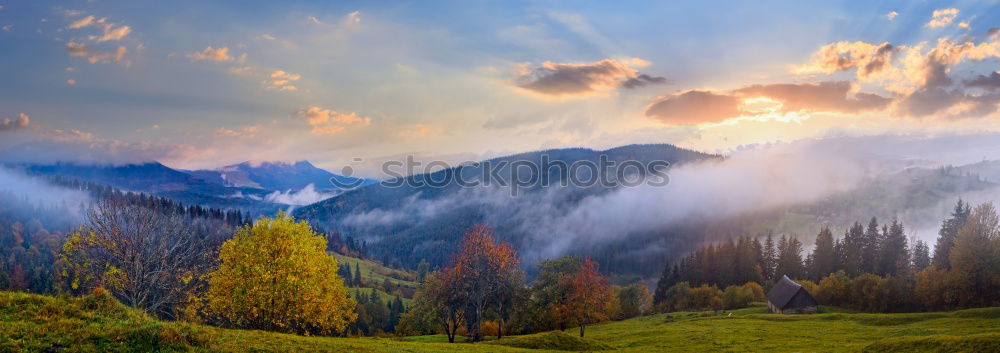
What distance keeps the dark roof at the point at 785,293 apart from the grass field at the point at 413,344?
2416 cm

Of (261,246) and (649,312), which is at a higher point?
(261,246)

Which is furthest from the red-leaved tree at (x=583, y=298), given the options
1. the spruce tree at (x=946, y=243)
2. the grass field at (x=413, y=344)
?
the spruce tree at (x=946, y=243)

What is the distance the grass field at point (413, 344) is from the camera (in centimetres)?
1980

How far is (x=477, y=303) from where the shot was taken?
64125mm

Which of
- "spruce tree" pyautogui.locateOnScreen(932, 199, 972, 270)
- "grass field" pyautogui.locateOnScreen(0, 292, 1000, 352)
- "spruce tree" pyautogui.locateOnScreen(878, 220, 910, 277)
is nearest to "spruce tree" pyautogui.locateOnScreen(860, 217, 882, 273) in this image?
"spruce tree" pyautogui.locateOnScreen(878, 220, 910, 277)

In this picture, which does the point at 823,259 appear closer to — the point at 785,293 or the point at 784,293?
the point at 784,293

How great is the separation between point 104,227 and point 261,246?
14.5 meters

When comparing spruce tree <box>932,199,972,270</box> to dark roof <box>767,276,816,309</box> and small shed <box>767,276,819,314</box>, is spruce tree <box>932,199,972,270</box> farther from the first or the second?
dark roof <box>767,276,816,309</box>

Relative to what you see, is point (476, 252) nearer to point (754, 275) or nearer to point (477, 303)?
point (477, 303)

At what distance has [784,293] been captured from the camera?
94562mm

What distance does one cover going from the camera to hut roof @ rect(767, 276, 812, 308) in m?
91.4

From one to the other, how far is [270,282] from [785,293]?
90352mm

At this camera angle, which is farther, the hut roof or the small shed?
the hut roof

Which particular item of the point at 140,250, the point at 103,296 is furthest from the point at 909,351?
the point at 140,250
